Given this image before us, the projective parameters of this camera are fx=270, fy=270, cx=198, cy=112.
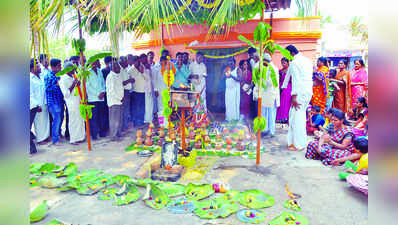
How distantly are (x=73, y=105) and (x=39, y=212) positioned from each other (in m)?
3.42

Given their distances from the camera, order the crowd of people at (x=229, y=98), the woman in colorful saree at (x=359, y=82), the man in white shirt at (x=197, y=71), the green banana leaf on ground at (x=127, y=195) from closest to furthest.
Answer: the green banana leaf on ground at (x=127, y=195), the crowd of people at (x=229, y=98), the woman in colorful saree at (x=359, y=82), the man in white shirt at (x=197, y=71)

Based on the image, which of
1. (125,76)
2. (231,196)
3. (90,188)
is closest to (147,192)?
(90,188)

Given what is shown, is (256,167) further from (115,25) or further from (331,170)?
(115,25)

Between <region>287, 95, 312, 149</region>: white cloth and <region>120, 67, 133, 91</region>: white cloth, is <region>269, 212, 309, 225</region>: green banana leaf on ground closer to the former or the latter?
<region>287, 95, 312, 149</region>: white cloth

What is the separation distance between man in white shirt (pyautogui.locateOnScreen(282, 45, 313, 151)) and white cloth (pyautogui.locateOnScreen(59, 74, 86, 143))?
15.3 ft

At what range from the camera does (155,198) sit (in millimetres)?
3406

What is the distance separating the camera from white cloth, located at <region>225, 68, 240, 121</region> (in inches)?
298

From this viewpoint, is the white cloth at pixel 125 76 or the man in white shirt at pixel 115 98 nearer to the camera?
the man in white shirt at pixel 115 98

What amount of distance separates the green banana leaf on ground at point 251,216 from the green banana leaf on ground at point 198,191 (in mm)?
565

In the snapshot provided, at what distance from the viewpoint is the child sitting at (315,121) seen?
6.27 m

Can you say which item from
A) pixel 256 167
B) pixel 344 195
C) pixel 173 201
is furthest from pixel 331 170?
pixel 173 201

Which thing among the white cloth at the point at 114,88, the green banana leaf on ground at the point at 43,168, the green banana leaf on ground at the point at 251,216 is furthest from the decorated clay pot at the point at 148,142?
the green banana leaf on ground at the point at 251,216

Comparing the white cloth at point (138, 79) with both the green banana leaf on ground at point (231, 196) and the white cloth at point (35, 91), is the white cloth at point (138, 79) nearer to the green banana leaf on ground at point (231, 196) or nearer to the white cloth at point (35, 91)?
the white cloth at point (35, 91)

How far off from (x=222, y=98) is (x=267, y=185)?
5.63m
